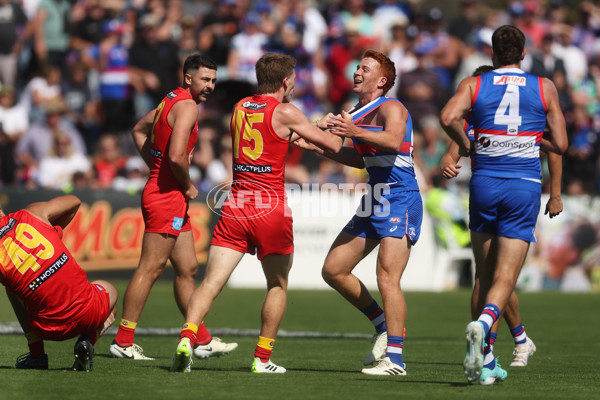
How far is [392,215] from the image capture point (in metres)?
8.21

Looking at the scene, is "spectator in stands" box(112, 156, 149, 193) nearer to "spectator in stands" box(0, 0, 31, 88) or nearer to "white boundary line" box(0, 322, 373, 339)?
"spectator in stands" box(0, 0, 31, 88)

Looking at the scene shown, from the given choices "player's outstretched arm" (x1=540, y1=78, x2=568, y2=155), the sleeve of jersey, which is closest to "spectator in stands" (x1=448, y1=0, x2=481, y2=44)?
"player's outstretched arm" (x1=540, y1=78, x2=568, y2=155)

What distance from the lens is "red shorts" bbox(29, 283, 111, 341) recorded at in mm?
7512

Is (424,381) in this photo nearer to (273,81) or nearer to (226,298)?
(273,81)

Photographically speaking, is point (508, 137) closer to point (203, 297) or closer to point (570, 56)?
point (203, 297)

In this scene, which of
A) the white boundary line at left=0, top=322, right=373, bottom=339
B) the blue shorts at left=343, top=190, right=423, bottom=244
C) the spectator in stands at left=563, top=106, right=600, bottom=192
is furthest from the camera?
the spectator in stands at left=563, top=106, right=600, bottom=192

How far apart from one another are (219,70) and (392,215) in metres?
12.4

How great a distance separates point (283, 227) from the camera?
7832 millimetres

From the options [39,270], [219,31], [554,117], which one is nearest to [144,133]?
[39,270]

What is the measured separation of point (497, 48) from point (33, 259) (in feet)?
12.4

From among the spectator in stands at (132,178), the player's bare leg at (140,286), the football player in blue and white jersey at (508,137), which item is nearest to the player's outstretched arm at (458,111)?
the football player in blue and white jersey at (508,137)

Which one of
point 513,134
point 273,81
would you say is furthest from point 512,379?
point 273,81

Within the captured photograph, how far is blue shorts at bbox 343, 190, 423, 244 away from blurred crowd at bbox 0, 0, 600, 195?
9.26 metres

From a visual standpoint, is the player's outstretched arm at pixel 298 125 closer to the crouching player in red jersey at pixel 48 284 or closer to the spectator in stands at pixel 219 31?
the crouching player in red jersey at pixel 48 284
